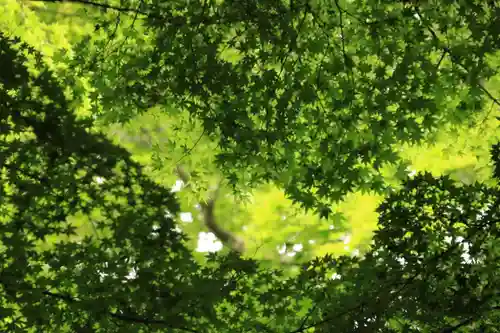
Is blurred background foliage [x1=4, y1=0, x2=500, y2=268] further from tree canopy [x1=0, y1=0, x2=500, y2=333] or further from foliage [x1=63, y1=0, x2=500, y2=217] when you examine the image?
tree canopy [x1=0, y1=0, x2=500, y2=333]

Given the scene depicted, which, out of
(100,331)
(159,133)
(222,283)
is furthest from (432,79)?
(159,133)

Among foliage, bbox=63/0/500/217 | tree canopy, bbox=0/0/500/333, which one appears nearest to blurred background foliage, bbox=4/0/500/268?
foliage, bbox=63/0/500/217

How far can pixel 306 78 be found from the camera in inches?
187

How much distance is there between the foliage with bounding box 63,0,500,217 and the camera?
4273 mm

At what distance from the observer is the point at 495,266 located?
3119 mm

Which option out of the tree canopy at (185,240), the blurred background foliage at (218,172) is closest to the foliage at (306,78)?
the tree canopy at (185,240)

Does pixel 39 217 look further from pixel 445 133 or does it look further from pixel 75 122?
pixel 445 133

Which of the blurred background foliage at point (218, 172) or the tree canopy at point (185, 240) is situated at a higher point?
the blurred background foliage at point (218, 172)

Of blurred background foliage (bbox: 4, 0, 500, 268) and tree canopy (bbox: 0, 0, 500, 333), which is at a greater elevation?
blurred background foliage (bbox: 4, 0, 500, 268)

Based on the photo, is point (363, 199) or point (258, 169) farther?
point (363, 199)

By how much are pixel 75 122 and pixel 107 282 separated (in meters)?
0.97

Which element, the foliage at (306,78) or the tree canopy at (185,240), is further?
the foliage at (306,78)

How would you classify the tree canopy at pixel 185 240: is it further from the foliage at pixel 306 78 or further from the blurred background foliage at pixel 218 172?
the blurred background foliage at pixel 218 172

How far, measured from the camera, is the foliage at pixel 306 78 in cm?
427
